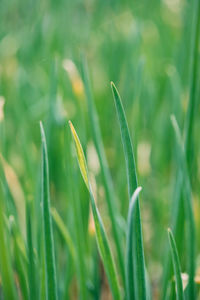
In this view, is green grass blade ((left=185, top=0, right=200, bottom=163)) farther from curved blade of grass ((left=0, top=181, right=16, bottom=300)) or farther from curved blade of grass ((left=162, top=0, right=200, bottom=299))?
curved blade of grass ((left=0, top=181, right=16, bottom=300))

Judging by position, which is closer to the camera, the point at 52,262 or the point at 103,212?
the point at 52,262

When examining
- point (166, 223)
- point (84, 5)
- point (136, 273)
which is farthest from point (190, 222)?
point (84, 5)

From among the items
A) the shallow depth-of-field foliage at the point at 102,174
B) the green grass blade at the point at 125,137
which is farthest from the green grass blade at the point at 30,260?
the green grass blade at the point at 125,137

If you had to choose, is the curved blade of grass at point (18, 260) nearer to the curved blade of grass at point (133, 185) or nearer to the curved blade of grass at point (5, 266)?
the curved blade of grass at point (5, 266)

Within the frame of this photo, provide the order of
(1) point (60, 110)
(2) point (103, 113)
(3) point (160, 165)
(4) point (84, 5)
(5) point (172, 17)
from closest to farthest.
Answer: (1) point (60, 110) < (3) point (160, 165) < (2) point (103, 113) < (5) point (172, 17) < (4) point (84, 5)

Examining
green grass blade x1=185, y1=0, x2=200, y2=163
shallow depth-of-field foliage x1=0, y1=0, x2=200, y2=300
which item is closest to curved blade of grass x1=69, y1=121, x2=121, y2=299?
shallow depth-of-field foliage x1=0, y1=0, x2=200, y2=300

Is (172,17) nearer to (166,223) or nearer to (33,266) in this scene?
(166,223)

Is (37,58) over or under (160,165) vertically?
over
